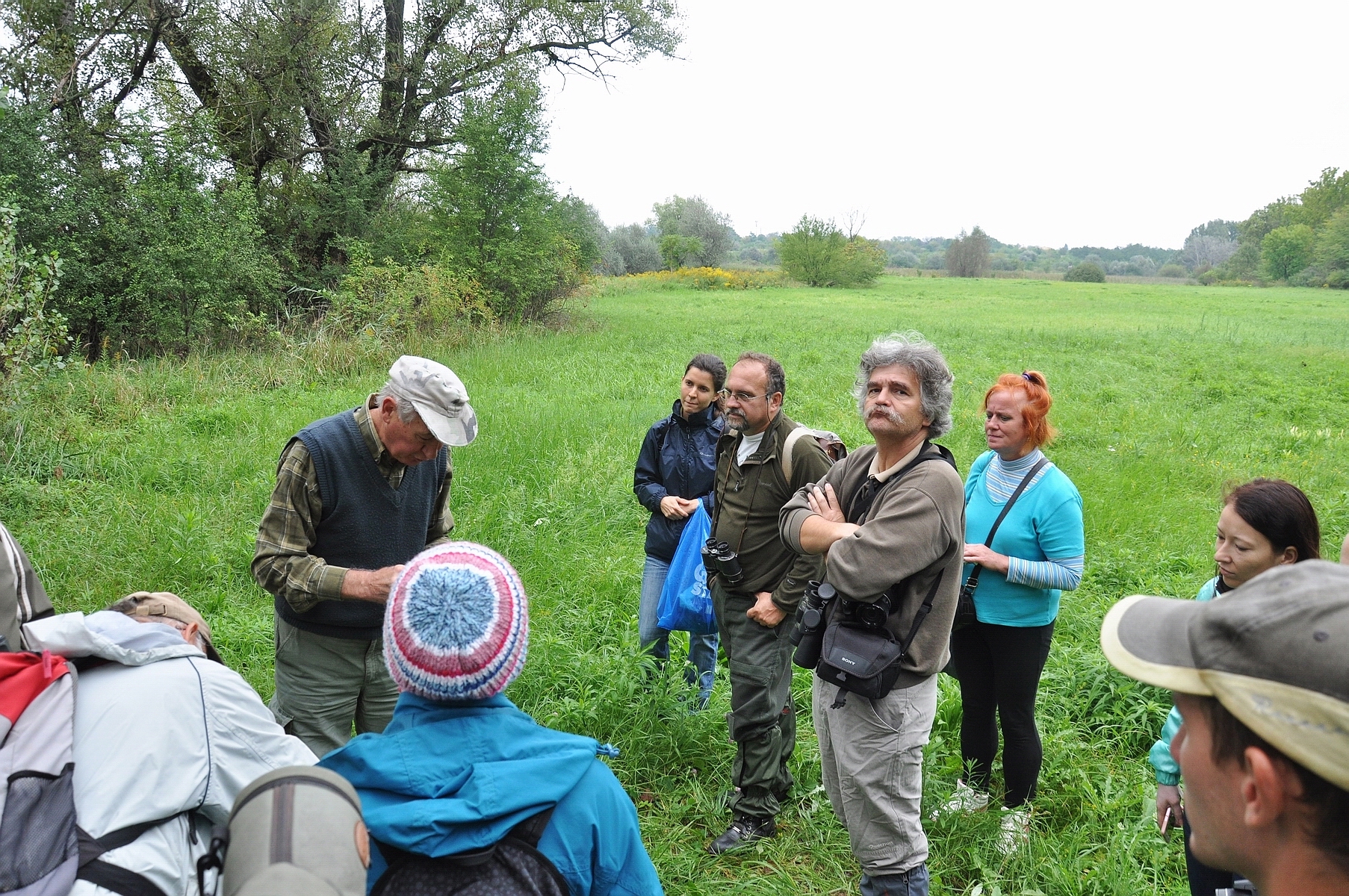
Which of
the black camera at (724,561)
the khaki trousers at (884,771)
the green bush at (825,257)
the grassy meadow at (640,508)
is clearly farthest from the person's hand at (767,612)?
the green bush at (825,257)

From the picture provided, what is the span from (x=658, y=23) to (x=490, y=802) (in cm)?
2303

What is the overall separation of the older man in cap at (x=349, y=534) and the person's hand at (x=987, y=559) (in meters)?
2.13

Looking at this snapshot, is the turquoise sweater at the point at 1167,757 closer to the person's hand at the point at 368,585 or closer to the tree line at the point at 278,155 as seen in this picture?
the person's hand at the point at 368,585

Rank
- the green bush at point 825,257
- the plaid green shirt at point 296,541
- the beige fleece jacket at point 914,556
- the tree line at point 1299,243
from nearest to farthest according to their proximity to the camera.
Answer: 1. the beige fleece jacket at point 914,556
2. the plaid green shirt at point 296,541
3. the green bush at point 825,257
4. the tree line at point 1299,243

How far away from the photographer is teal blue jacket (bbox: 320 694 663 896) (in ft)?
4.67

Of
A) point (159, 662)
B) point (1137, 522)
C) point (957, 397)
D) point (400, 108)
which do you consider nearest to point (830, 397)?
point (957, 397)

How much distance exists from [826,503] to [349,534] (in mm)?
1729

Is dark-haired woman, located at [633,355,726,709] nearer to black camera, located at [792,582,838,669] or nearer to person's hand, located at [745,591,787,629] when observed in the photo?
person's hand, located at [745,591,787,629]

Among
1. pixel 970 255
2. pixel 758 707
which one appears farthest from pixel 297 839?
pixel 970 255

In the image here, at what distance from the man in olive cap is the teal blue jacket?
94 cm

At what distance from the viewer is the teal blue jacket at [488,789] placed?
4.67 ft

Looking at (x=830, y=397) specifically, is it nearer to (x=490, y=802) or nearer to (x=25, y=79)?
(x=490, y=802)

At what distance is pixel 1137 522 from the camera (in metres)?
7.93

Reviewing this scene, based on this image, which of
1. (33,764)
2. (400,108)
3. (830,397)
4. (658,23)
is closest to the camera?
(33,764)
